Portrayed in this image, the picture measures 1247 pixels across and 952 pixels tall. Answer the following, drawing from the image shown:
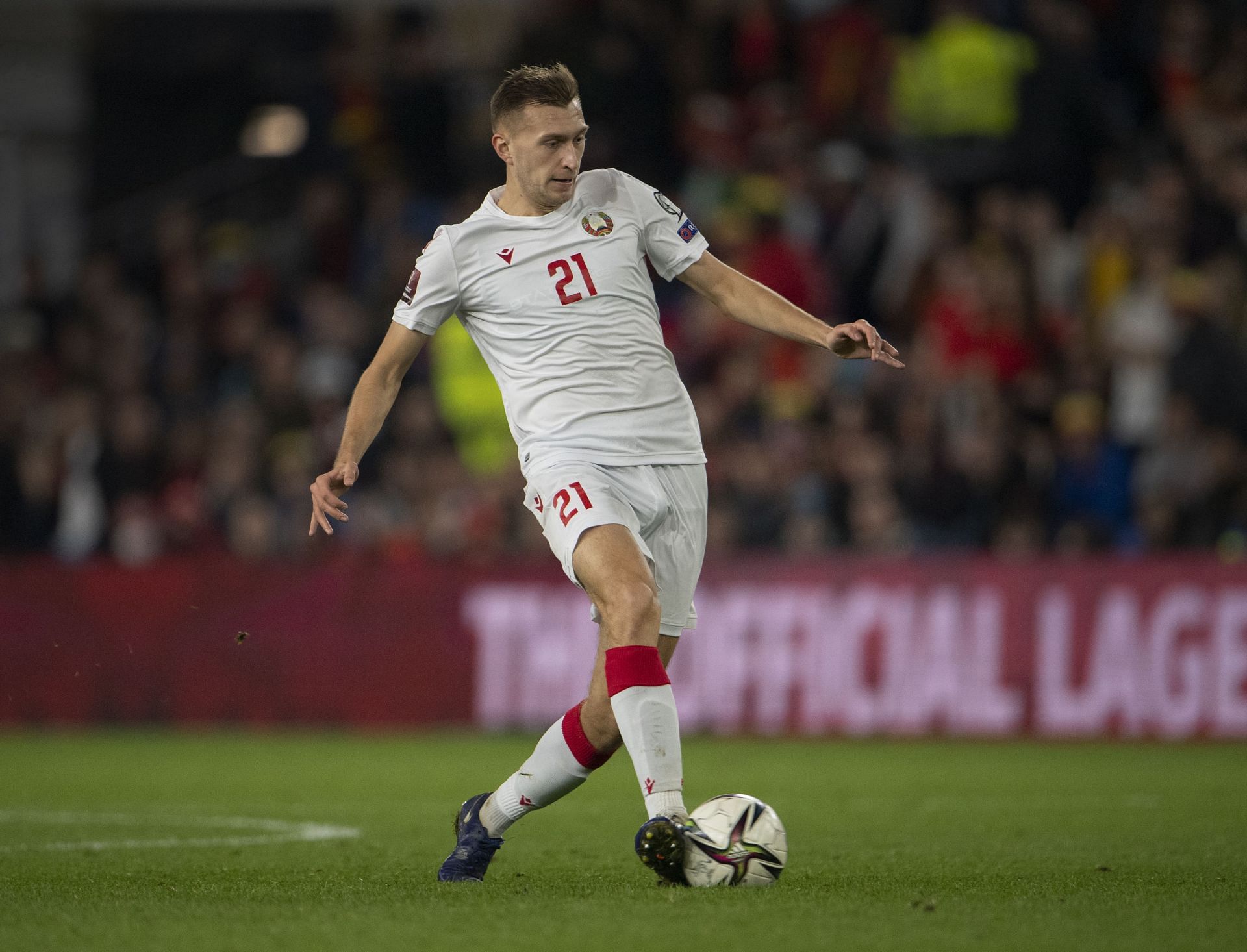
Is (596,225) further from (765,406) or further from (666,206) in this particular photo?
(765,406)

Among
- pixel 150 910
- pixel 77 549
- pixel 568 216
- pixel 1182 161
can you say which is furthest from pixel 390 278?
pixel 150 910

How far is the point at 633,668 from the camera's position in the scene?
18.2 feet

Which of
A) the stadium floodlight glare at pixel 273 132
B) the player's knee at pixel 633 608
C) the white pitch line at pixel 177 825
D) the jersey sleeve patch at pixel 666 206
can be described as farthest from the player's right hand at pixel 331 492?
the stadium floodlight glare at pixel 273 132

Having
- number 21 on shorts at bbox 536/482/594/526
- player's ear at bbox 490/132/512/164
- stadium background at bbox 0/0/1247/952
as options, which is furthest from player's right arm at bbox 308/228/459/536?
stadium background at bbox 0/0/1247/952

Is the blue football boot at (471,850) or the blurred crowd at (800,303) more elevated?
the blurred crowd at (800,303)

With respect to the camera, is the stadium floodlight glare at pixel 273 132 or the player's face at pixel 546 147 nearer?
the player's face at pixel 546 147

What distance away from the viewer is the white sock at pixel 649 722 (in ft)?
18.0

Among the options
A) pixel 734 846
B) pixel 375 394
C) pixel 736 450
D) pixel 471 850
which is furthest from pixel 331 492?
pixel 736 450

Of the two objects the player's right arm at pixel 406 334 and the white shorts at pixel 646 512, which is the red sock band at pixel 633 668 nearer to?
the white shorts at pixel 646 512

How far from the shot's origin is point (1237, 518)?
12664 mm

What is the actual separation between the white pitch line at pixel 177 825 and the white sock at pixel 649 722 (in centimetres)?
211

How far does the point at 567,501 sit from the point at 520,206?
3.42 feet

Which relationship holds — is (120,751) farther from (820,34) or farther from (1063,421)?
(820,34)

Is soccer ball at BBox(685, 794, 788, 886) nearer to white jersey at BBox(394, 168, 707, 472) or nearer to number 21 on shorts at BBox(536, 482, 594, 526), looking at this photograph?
number 21 on shorts at BBox(536, 482, 594, 526)
